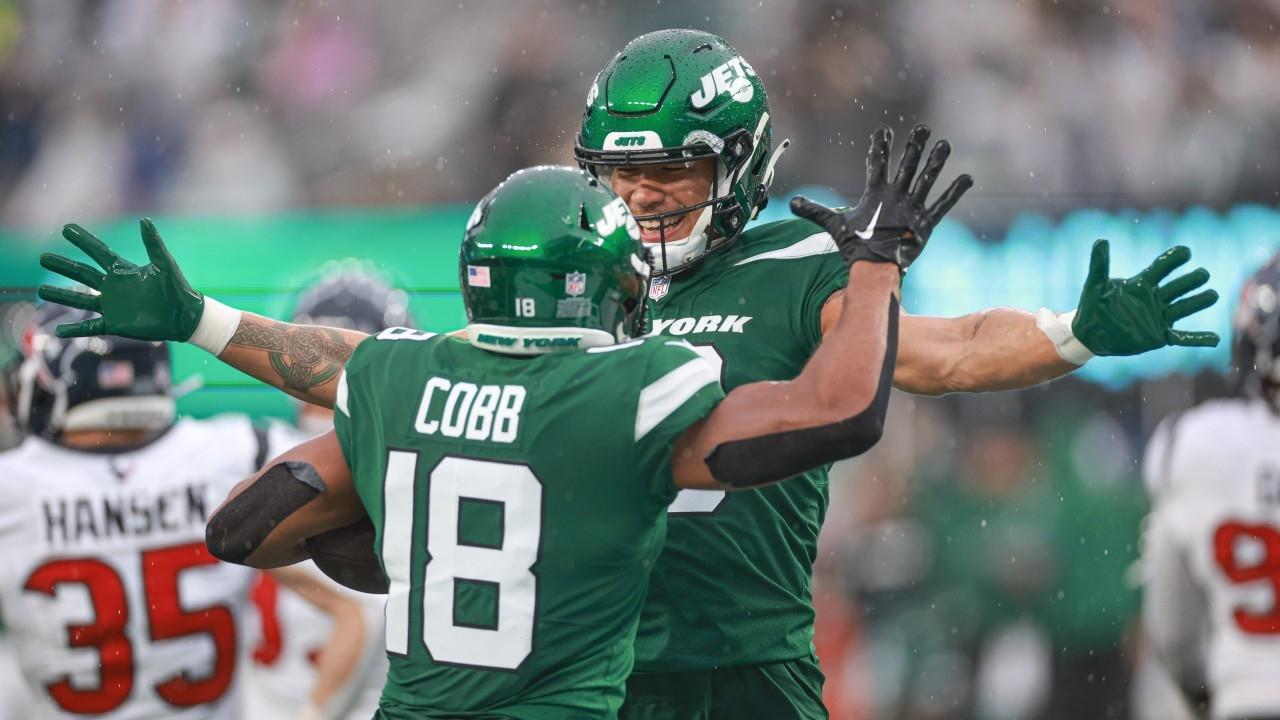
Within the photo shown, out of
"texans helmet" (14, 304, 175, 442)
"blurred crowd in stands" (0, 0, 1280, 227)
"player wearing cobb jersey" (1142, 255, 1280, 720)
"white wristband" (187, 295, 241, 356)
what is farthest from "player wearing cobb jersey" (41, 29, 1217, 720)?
"blurred crowd in stands" (0, 0, 1280, 227)

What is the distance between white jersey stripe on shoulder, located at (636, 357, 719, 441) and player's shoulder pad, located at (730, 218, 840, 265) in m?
0.82

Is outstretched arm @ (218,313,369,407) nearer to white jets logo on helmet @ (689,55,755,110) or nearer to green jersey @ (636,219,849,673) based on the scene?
green jersey @ (636,219,849,673)

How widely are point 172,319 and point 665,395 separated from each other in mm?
1148

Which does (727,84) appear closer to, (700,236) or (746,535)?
(700,236)

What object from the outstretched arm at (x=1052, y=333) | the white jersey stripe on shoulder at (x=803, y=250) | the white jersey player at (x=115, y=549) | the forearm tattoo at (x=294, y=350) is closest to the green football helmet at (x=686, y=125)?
the white jersey stripe on shoulder at (x=803, y=250)

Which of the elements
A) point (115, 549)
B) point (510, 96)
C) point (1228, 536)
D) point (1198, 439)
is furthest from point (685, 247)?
point (510, 96)

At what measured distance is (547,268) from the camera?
2068 mm

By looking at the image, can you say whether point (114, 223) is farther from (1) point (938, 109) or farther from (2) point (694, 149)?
(2) point (694, 149)

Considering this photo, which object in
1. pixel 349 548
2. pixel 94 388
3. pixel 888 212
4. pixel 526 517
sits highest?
pixel 888 212

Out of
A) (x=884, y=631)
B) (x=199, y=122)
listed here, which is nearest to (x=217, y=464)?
(x=199, y=122)

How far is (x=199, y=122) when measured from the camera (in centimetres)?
668

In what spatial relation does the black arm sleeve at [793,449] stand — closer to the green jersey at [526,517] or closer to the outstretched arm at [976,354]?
the green jersey at [526,517]

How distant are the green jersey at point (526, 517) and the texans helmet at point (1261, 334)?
4.22 meters

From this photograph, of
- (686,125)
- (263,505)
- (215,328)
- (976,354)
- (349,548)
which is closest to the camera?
(263,505)
